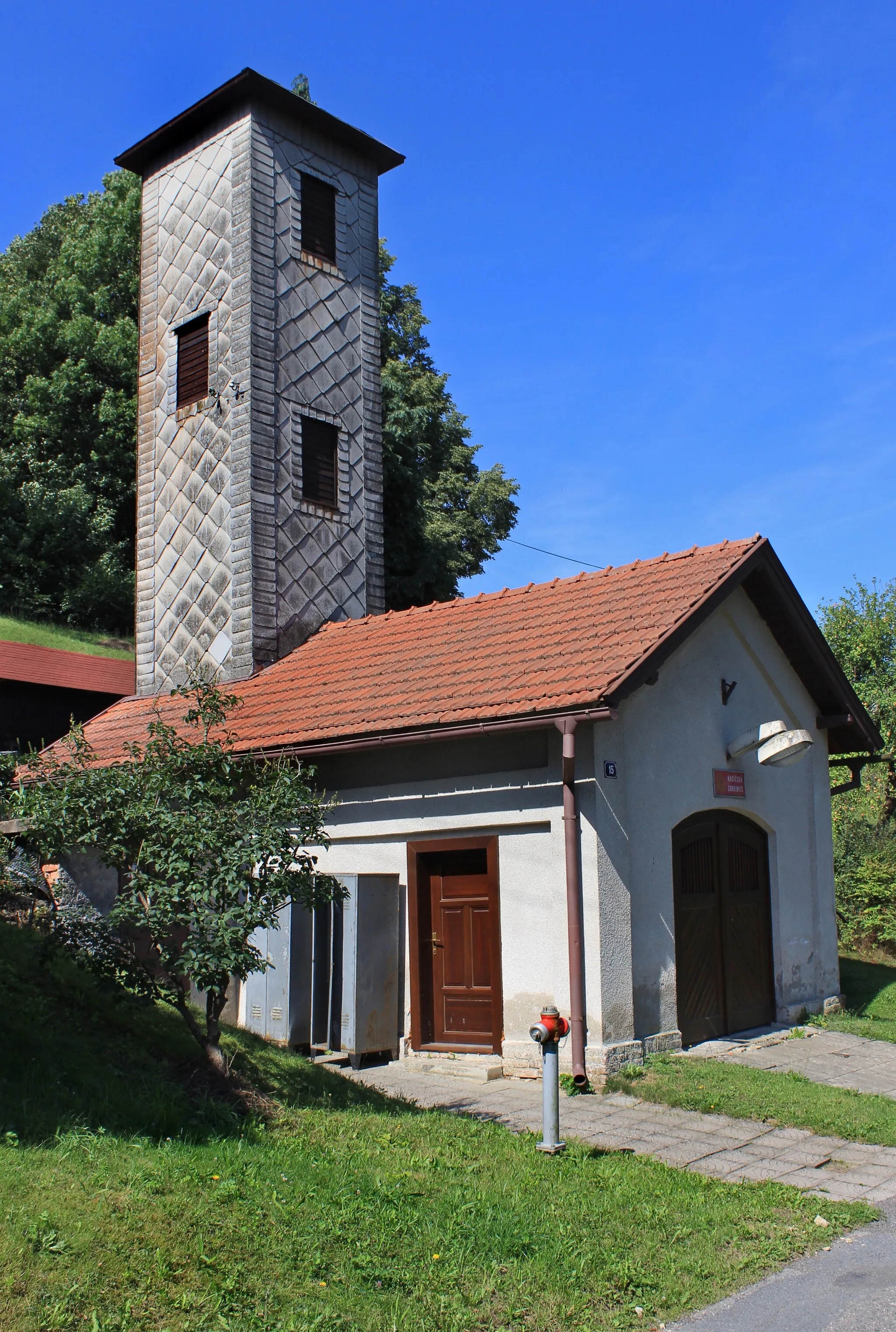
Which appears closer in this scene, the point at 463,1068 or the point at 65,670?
the point at 463,1068

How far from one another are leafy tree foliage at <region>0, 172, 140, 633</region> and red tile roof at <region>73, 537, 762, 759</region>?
18.6 metres

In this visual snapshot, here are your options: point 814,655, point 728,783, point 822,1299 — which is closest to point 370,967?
point 728,783

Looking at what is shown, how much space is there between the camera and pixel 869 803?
2417 centimetres

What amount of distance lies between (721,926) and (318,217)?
491 inches

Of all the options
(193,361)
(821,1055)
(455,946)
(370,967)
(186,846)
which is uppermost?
(193,361)

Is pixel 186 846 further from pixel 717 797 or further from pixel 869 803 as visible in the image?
pixel 869 803

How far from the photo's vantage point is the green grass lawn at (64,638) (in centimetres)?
2900

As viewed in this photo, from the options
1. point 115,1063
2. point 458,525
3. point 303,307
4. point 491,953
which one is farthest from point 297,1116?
point 458,525

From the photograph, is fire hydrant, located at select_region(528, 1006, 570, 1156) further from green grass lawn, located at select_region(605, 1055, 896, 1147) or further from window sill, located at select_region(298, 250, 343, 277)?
window sill, located at select_region(298, 250, 343, 277)

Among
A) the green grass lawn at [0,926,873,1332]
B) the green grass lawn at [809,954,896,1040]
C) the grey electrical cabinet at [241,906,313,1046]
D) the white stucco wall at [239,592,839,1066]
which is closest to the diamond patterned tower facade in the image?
the white stucco wall at [239,592,839,1066]

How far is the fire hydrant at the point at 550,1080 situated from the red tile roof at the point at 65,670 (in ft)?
42.7

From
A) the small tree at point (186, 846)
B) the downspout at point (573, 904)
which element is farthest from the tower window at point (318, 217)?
the small tree at point (186, 846)

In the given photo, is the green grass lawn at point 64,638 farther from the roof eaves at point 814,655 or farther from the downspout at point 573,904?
the downspout at point 573,904

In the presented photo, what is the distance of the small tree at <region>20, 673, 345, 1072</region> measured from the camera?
21.9ft
